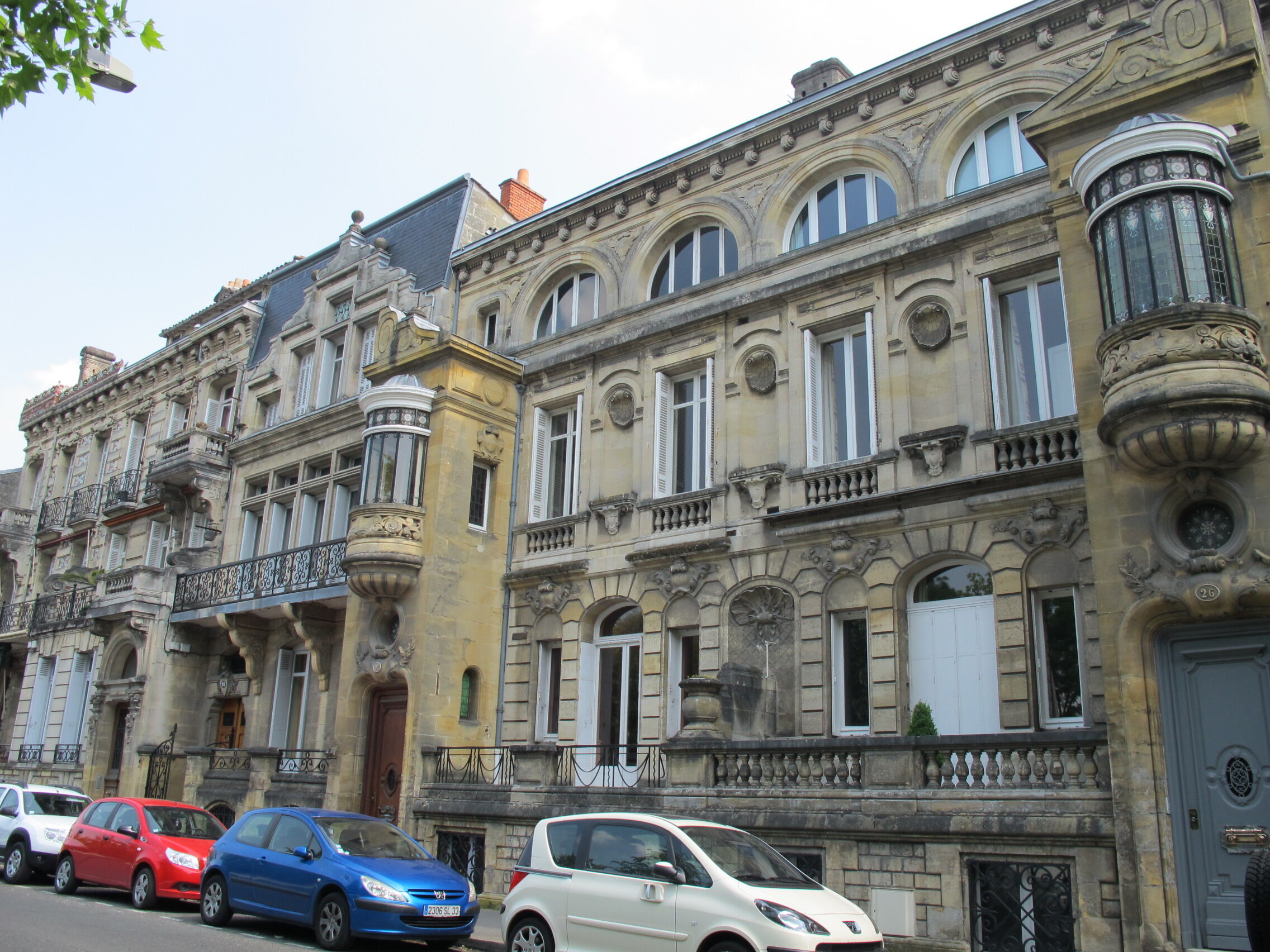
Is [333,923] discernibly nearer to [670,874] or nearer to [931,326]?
[670,874]

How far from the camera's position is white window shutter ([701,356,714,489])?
59.2ft

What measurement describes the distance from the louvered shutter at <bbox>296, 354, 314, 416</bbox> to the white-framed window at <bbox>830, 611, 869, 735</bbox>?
15727 millimetres

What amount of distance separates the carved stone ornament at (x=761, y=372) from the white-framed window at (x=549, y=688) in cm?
587

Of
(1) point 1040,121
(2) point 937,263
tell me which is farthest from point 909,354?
(1) point 1040,121

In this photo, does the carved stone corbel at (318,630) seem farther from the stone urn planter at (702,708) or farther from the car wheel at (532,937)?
the car wheel at (532,937)

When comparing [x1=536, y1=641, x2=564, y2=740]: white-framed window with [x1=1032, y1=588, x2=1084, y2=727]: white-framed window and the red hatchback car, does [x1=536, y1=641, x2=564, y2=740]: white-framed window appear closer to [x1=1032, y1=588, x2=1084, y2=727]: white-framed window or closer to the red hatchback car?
the red hatchback car

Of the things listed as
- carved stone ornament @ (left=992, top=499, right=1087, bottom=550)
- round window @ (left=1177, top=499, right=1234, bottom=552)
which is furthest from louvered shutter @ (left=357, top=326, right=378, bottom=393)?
round window @ (left=1177, top=499, right=1234, bottom=552)

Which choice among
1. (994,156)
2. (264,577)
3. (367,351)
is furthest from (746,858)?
(367,351)

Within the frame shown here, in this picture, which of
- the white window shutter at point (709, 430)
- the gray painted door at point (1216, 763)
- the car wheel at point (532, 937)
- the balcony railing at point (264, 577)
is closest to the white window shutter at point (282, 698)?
the balcony railing at point (264, 577)

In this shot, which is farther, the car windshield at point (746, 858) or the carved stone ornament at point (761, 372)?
the carved stone ornament at point (761, 372)

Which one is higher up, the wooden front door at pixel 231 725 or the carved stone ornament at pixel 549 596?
the carved stone ornament at pixel 549 596

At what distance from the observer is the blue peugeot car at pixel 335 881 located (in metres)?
11.5

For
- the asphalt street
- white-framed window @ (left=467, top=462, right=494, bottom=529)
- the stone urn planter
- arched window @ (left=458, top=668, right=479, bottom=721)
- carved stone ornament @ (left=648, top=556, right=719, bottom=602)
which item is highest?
white-framed window @ (left=467, top=462, right=494, bottom=529)

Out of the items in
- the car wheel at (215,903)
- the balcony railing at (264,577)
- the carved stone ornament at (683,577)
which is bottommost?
the car wheel at (215,903)
